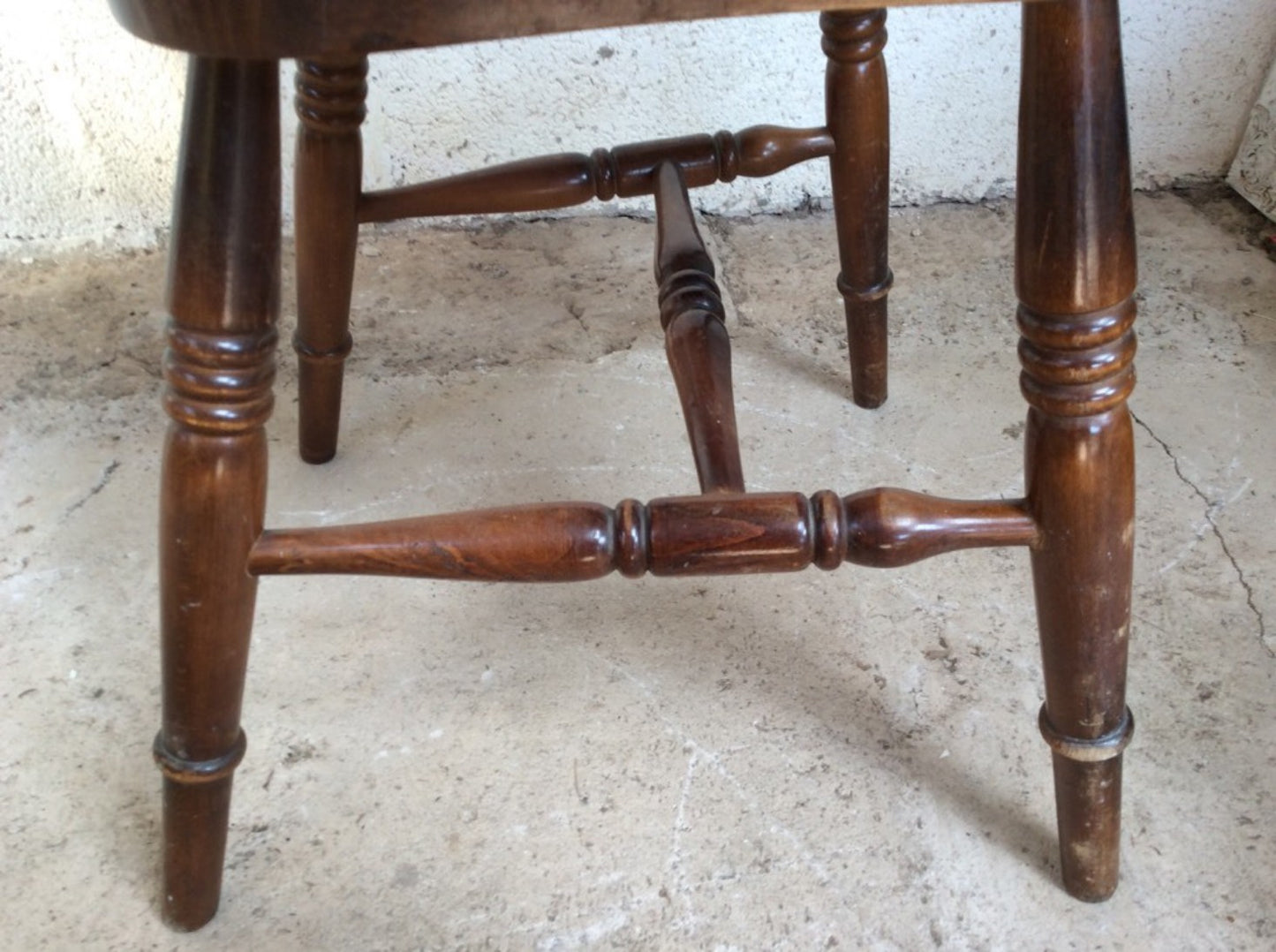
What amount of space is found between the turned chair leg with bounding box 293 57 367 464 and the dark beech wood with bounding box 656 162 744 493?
0.86 feet

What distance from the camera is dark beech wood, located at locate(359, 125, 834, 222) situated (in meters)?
1.19

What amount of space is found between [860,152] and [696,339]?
29 centimetres

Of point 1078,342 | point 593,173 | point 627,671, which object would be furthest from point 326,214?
point 1078,342

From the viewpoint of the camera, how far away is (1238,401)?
4.75 ft

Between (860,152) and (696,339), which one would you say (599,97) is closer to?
(860,152)

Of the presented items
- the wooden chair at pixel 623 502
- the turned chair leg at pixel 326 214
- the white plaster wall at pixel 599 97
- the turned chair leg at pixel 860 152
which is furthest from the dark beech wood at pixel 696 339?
the white plaster wall at pixel 599 97

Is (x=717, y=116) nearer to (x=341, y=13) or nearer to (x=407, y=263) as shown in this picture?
(x=407, y=263)

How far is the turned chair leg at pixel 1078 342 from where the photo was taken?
762 mm

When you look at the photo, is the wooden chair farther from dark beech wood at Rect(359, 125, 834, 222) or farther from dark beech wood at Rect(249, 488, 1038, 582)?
dark beech wood at Rect(359, 125, 834, 222)

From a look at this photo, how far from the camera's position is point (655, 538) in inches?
32.8

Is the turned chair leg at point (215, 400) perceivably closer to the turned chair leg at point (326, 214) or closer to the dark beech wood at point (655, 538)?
the dark beech wood at point (655, 538)

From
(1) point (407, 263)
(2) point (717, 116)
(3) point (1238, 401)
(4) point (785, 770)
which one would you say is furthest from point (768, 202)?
(4) point (785, 770)

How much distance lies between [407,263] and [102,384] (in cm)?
40

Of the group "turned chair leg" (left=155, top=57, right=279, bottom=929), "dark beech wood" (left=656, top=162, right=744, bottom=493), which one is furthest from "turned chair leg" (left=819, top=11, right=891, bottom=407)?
"turned chair leg" (left=155, top=57, right=279, bottom=929)
